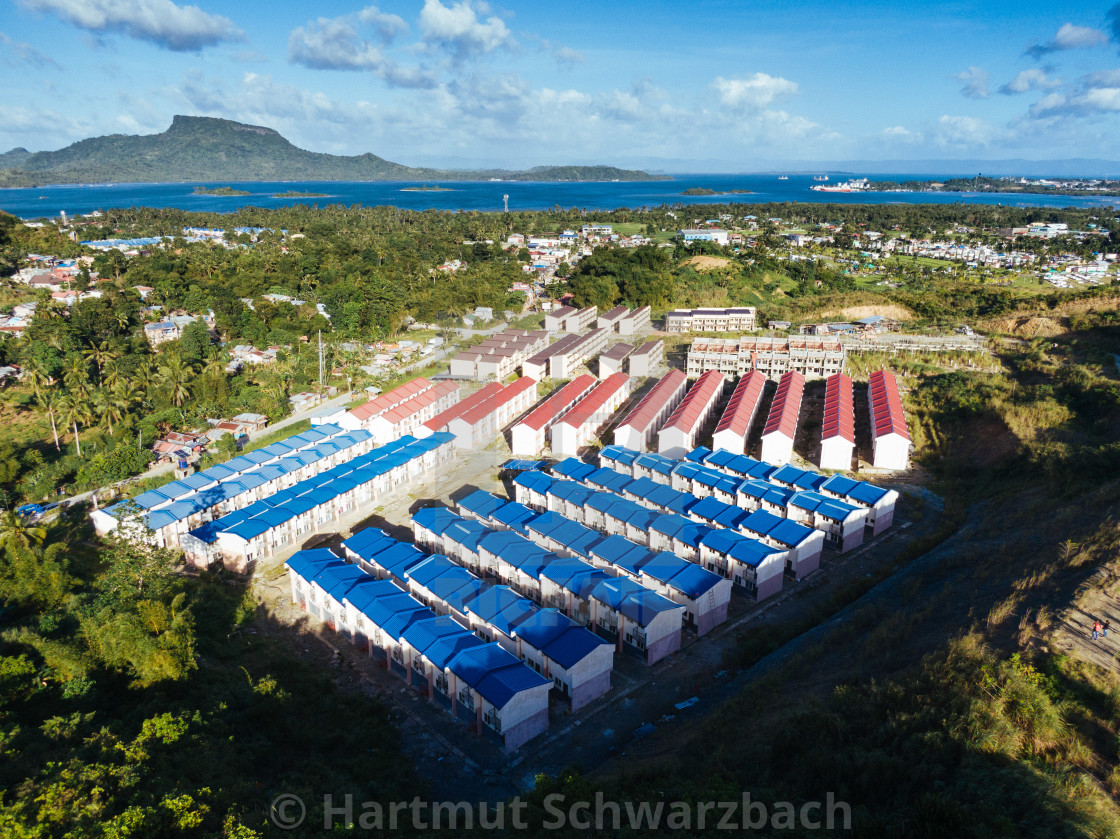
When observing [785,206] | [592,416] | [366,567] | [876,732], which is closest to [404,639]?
[366,567]

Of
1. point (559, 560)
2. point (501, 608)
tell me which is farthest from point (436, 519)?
point (501, 608)

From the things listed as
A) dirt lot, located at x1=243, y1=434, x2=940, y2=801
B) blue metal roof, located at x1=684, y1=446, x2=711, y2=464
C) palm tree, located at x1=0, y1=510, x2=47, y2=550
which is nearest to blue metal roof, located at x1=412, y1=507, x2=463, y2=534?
dirt lot, located at x1=243, y1=434, x2=940, y2=801

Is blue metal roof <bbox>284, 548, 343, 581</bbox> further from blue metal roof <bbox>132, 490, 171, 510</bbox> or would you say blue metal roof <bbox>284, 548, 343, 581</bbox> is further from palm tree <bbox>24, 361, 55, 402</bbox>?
palm tree <bbox>24, 361, 55, 402</bbox>

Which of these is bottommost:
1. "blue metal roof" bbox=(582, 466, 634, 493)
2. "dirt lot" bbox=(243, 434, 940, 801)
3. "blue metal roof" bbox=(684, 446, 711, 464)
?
"dirt lot" bbox=(243, 434, 940, 801)

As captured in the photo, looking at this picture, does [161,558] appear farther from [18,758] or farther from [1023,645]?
[1023,645]

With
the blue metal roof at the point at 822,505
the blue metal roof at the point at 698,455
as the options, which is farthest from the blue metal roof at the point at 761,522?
the blue metal roof at the point at 698,455

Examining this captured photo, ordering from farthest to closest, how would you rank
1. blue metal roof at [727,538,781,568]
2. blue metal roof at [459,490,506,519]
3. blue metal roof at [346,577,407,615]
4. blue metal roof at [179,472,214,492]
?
blue metal roof at [179,472,214,492] < blue metal roof at [459,490,506,519] < blue metal roof at [727,538,781,568] < blue metal roof at [346,577,407,615]
